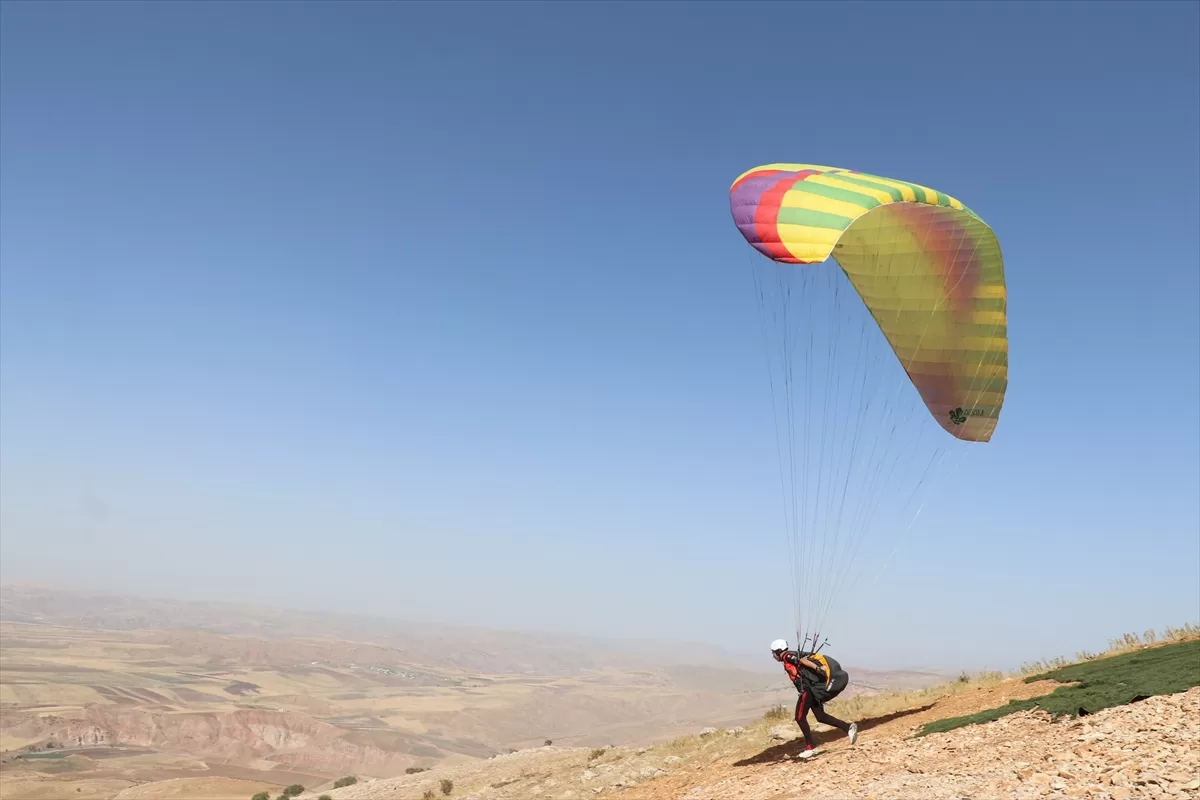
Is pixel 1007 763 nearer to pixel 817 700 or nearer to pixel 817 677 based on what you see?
pixel 817 677

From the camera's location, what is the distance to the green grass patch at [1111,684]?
932 centimetres

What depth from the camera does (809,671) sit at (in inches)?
458

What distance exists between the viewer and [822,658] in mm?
11773

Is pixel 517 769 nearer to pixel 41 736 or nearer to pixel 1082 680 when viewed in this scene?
pixel 1082 680

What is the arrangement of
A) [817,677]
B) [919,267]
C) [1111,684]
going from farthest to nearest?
[919,267]
[817,677]
[1111,684]

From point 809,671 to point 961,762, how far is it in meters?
3.21

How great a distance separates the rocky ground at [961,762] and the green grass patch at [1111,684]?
29 centimetres

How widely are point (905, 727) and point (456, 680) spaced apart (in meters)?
185

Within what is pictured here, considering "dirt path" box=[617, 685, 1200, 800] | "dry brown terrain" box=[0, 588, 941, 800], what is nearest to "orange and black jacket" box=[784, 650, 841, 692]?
"dirt path" box=[617, 685, 1200, 800]

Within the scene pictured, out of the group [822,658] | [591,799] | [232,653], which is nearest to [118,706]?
[232,653]

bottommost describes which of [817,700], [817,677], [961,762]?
[961,762]

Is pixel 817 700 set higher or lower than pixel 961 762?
higher

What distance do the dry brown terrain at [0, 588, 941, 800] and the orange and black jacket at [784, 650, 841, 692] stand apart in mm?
19049

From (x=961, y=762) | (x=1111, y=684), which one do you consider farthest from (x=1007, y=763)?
(x=1111, y=684)
